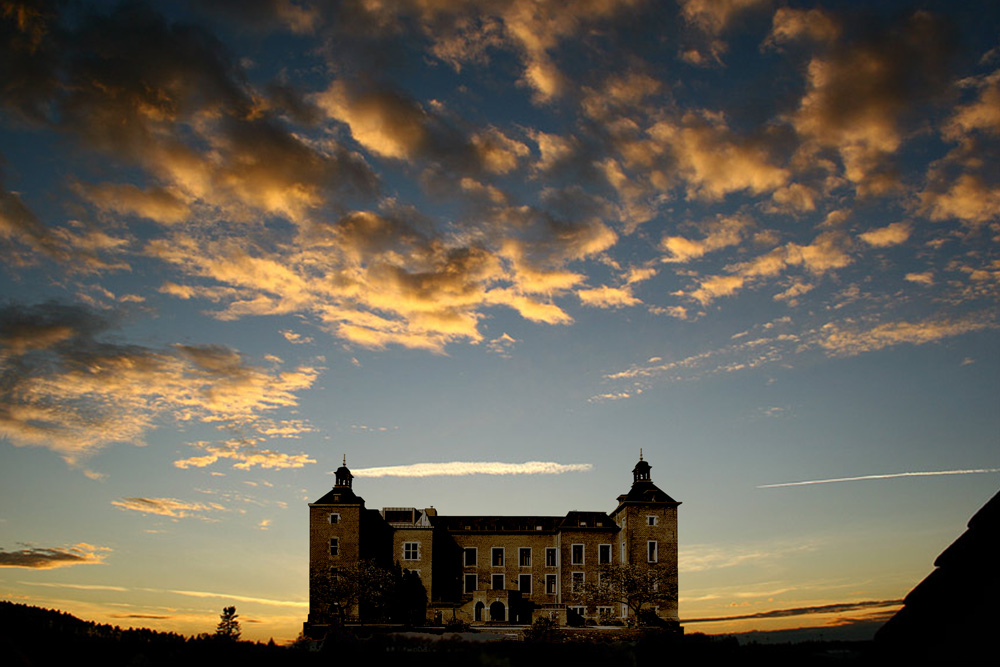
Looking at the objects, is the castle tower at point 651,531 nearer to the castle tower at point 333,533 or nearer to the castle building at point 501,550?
the castle building at point 501,550

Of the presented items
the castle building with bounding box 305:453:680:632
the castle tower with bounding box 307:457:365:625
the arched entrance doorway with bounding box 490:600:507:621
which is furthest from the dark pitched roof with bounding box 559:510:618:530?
the castle tower with bounding box 307:457:365:625

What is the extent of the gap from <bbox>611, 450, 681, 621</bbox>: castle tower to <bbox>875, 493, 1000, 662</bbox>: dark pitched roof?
6381 centimetres

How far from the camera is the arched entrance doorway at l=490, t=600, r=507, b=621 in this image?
220ft

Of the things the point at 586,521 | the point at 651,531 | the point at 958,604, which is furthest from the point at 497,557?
the point at 958,604

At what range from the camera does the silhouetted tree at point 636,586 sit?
2470 inches

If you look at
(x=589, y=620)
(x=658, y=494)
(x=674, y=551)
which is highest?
(x=658, y=494)

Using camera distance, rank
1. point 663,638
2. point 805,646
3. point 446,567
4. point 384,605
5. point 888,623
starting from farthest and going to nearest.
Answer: point 446,567 → point 384,605 → point 663,638 → point 805,646 → point 888,623

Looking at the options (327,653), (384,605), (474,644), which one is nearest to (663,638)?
(474,644)

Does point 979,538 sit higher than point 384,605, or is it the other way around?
point 979,538

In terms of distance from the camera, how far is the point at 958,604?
4594mm

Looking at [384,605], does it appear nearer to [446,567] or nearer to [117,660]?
[446,567]

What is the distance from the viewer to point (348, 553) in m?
64.1

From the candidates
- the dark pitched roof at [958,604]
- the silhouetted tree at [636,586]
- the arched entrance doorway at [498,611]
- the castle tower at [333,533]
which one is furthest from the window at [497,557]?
the dark pitched roof at [958,604]

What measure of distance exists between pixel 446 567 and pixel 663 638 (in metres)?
67.4
